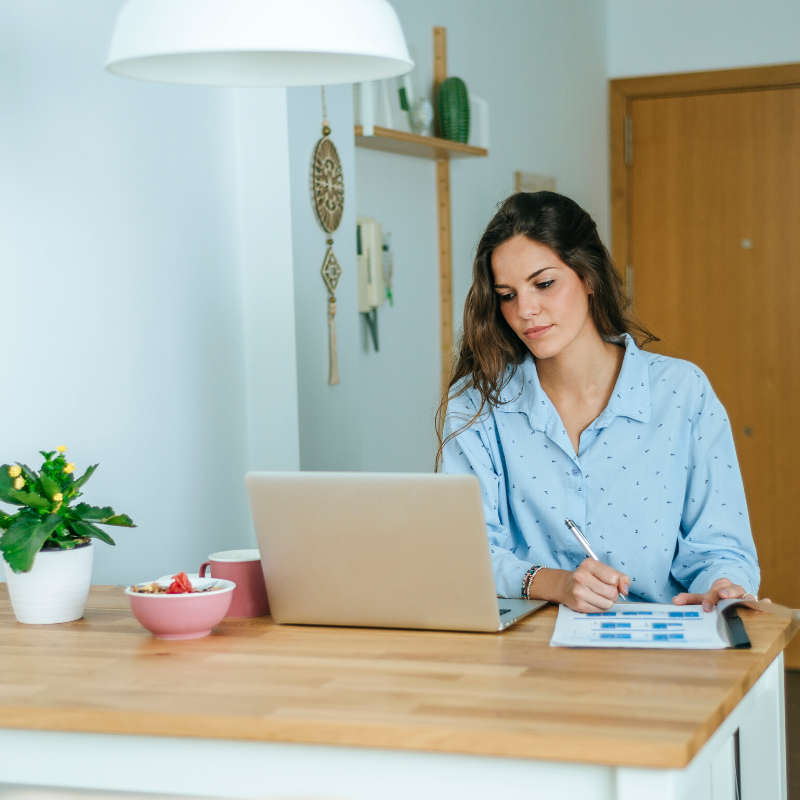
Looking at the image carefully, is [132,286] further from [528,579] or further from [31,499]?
[528,579]

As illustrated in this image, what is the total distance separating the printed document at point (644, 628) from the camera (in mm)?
1250

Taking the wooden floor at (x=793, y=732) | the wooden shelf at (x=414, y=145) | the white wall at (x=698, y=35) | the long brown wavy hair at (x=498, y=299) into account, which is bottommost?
the wooden floor at (x=793, y=732)

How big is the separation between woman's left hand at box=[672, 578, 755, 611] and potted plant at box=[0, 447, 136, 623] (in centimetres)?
81

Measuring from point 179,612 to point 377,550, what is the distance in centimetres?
25

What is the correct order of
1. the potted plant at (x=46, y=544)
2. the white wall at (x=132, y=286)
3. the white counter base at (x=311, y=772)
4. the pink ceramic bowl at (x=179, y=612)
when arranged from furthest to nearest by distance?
the white wall at (x=132, y=286), the potted plant at (x=46, y=544), the pink ceramic bowl at (x=179, y=612), the white counter base at (x=311, y=772)

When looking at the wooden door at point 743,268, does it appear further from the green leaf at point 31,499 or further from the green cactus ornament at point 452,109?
the green leaf at point 31,499

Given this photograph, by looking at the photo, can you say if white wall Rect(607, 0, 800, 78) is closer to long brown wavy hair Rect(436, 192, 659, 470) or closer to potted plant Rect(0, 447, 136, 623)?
long brown wavy hair Rect(436, 192, 659, 470)

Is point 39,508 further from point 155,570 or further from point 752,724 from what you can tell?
point 752,724

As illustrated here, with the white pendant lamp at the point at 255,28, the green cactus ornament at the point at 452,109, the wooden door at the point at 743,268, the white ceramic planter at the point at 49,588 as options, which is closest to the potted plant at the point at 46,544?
the white ceramic planter at the point at 49,588

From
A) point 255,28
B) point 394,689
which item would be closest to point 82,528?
point 394,689

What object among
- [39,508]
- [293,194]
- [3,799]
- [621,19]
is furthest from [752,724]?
[621,19]

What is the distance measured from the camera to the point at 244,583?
1486 millimetres

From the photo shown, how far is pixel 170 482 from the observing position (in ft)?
7.01

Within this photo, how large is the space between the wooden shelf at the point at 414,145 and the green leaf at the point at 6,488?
142cm
